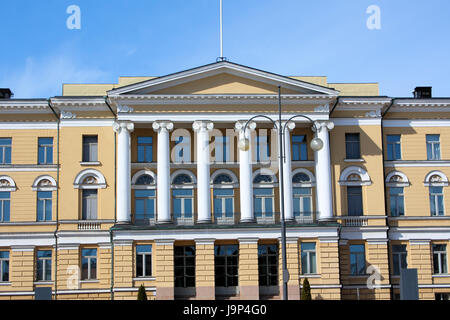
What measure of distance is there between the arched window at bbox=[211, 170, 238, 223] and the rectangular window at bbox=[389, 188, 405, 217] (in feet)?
33.7

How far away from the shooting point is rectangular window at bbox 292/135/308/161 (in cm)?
4069

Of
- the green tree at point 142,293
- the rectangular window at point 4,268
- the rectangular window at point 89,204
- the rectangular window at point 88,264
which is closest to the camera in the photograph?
the green tree at point 142,293

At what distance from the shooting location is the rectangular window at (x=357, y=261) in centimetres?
3941

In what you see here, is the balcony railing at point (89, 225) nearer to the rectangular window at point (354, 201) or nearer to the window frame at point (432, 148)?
the rectangular window at point (354, 201)

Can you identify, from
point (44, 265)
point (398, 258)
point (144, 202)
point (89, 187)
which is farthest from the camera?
point (398, 258)

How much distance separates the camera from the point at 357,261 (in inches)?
1556

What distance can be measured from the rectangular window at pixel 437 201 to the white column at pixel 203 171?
1475cm

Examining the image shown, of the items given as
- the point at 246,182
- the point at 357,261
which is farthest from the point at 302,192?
the point at 357,261

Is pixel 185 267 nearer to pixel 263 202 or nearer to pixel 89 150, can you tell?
pixel 263 202

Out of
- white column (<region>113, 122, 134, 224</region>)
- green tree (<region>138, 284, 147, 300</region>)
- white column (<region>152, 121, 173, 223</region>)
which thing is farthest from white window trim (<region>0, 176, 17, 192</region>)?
green tree (<region>138, 284, 147, 300</region>)

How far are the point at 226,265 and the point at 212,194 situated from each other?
4494 millimetres

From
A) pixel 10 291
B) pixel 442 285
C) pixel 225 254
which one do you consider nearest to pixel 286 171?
pixel 225 254

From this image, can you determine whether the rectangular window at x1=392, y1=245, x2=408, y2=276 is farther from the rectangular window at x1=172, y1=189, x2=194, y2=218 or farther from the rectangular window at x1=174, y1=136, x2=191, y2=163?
the rectangular window at x1=174, y1=136, x2=191, y2=163

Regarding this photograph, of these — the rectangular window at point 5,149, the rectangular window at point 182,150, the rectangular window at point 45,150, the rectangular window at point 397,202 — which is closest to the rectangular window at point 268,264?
the rectangular window at point 182,150
